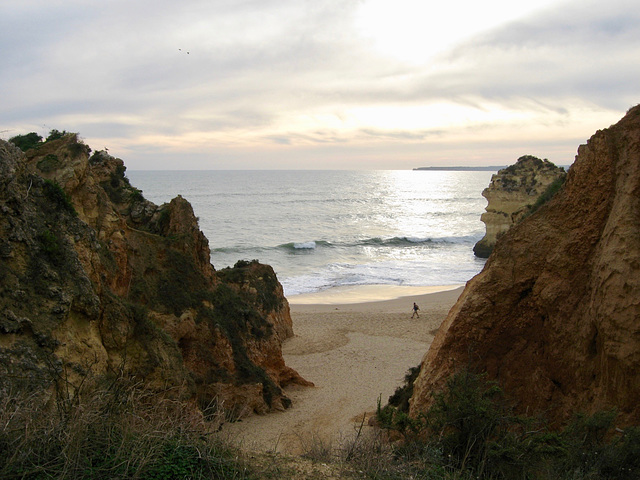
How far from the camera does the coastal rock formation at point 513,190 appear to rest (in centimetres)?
4925

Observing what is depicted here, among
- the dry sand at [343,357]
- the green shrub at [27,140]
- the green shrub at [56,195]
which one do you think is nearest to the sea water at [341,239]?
the dry sand at [343,357]

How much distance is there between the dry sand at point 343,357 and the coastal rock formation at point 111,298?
1.02 m

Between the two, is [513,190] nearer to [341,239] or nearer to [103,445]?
[341,239]

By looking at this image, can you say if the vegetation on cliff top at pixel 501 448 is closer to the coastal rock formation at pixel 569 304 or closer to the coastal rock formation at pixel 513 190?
the coastal rock formation at pixel 569 304

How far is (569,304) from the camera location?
9.19 metres

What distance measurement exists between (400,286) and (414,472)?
3346 centimetres

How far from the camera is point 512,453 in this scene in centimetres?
665

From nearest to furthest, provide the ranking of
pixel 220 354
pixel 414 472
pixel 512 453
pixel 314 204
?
pixel 414 472 < pixel 512 453 < pixel 220 354 < pixel 314 204

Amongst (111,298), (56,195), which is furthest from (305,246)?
(56,195)

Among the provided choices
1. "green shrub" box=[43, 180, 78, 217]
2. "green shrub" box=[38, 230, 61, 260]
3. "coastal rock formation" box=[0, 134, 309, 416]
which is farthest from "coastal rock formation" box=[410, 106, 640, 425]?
"green shrub" box=[43, 180, 78, 217]

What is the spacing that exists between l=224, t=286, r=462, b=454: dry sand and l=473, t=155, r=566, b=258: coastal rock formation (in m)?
17.3

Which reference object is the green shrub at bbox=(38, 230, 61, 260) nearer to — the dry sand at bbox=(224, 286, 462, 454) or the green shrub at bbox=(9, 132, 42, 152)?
the dry sand at bbox=(224, 286, 462, 454)

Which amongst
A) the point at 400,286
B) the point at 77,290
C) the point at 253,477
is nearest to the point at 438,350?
the point at 253,477

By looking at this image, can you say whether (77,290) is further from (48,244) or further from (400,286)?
(400,286)
